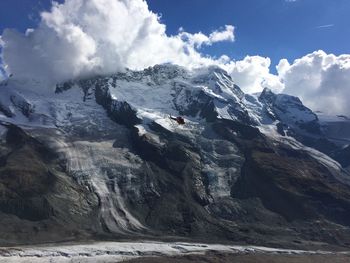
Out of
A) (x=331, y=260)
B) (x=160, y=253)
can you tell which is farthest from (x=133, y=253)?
(x=331, y=260)

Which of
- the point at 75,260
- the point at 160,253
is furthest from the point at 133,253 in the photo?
the point at 75,260

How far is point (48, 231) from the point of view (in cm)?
18600

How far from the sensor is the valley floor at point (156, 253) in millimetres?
159500

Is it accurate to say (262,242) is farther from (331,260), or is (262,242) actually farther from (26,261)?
(26,261)

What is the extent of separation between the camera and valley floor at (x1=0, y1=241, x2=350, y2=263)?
160m

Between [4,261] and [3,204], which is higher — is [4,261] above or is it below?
below

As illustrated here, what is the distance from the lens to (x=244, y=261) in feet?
557

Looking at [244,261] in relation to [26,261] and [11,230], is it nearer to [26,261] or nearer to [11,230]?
[26,261]

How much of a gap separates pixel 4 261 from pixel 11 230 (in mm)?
33560

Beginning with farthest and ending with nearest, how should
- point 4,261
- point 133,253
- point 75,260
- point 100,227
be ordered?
point 100,227, point 133,253, point 75,260, point 4,261

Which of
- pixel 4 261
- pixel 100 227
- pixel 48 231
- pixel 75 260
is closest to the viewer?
pixel 4 261

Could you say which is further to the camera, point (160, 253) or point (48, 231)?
point (48, 231)

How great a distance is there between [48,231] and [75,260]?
2929cm

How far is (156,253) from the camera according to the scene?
17288cm
